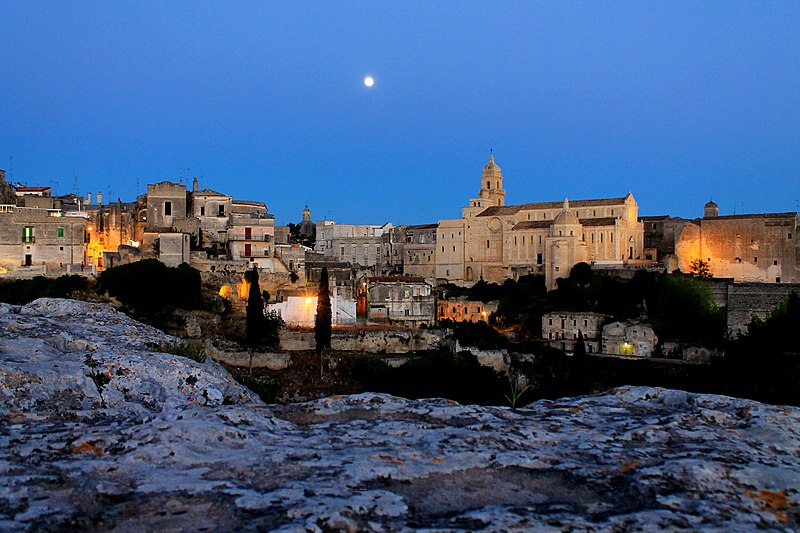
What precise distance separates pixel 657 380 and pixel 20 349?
35.9 meters

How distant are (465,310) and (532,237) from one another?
1257 cm

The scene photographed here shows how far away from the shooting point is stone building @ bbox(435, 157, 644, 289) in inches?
2190

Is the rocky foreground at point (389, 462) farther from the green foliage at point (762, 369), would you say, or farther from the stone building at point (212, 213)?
the stone building at point (212, 213)

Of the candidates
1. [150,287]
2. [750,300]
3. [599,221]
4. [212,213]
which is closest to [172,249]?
[150,287]

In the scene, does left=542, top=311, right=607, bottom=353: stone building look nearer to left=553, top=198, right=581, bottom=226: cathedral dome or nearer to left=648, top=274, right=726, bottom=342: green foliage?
left=648, top=274, right=726, bottom=342: green foliage

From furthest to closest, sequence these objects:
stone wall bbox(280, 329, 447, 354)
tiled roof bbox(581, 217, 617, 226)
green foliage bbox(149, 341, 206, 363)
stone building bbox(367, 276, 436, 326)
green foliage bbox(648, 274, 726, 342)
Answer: tiled roof bbox(581, 217, 617, 226), stone building bbox(367, 276, 436, 326), green foliage bbox(648, 274, 726, 342), stone wall bbox(280, 329, 447, 354), green foliage bbox(149, 341, 206, 363)

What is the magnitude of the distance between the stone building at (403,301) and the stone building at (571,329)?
7497 millimetres

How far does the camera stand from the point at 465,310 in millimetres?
50719

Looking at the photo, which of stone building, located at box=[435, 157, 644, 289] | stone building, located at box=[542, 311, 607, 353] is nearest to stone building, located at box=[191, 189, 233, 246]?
stone building, located at box=[542, 311, 607, 353]

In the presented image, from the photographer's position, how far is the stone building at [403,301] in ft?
144

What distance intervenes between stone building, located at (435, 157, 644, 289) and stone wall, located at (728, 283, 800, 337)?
1158 centimetres

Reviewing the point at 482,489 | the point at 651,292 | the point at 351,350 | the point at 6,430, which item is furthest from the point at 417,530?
the point at 651,292

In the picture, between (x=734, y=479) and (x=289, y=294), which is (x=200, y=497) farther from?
(x=289, y=294)

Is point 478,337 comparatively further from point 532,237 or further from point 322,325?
point 532,237
